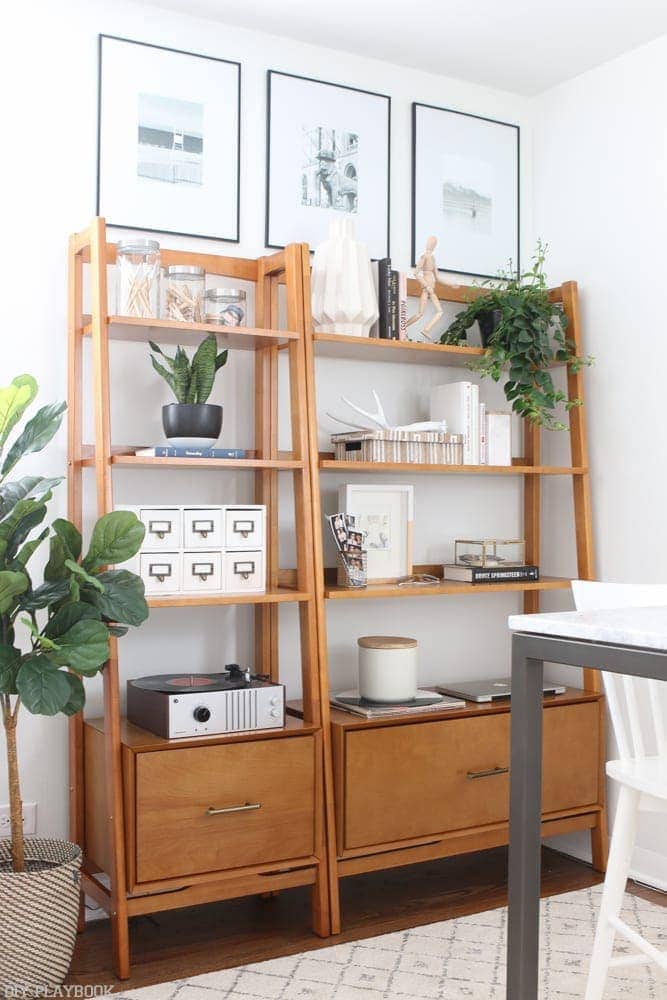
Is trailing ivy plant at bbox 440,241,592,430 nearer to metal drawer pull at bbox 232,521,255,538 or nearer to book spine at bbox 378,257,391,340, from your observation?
book spine at bbox 378,257,391,340

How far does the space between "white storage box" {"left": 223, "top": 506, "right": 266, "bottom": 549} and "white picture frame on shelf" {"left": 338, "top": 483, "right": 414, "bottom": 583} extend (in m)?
0.37

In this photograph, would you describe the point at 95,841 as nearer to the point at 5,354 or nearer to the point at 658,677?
the point at 5,354

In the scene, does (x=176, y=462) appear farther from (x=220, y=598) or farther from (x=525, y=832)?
(x=525, y=832)

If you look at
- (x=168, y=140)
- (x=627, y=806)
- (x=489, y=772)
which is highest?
(x=168, y=140)

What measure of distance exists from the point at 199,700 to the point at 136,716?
0.83 ft

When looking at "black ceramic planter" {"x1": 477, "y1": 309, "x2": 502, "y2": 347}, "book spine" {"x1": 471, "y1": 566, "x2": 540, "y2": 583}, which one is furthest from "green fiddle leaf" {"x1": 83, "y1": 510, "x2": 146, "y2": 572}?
"black ceramic planter" {"x1": 477, "y1": 309, "x2": 502, "y2": 347}

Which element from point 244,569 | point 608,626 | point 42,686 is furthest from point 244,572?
point 608,626

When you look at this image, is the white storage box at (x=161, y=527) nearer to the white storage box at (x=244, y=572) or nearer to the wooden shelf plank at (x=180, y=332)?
the white storage box at (x=244, y=572)

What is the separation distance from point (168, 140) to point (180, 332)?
66 cm

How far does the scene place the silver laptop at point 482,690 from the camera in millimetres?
3186

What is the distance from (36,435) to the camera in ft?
7.93

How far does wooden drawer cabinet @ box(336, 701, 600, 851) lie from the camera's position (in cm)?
284

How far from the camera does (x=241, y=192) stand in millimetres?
3164

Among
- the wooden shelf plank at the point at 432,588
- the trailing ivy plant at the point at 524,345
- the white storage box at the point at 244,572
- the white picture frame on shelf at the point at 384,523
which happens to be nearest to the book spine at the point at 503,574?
the wooden shelf plank at the point at 432,588
